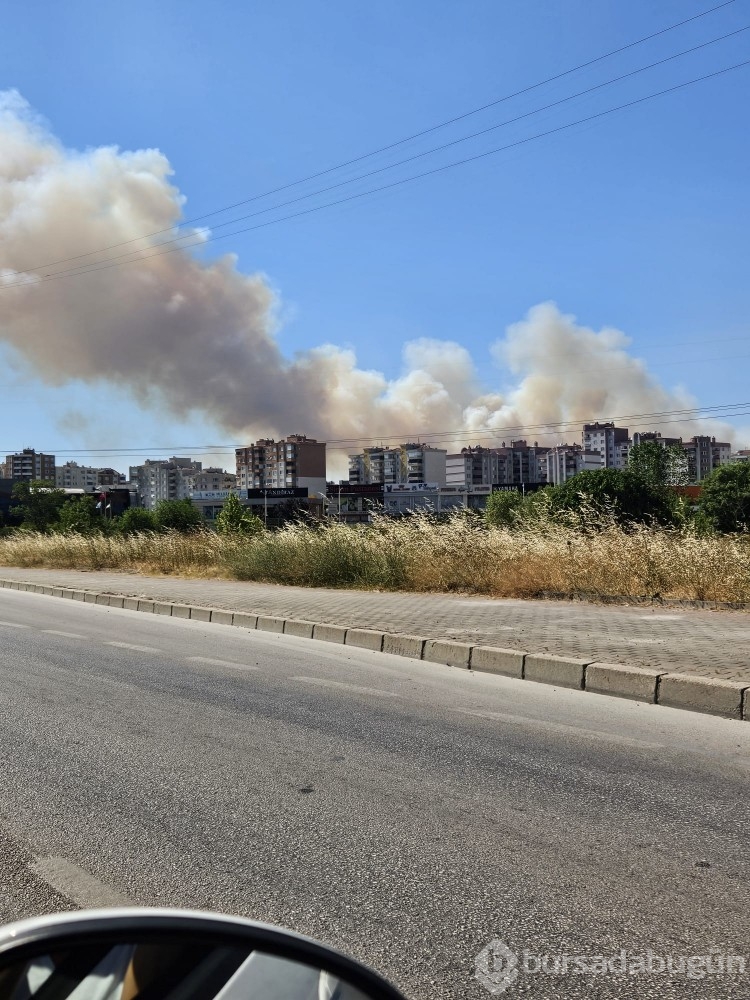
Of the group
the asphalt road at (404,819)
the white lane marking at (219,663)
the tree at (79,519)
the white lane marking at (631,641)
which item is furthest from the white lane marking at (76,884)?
the tree at (79,519)

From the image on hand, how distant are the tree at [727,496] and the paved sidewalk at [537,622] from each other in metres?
48.1

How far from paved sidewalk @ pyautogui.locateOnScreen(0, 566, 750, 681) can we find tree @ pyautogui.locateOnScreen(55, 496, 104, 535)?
2074 cm

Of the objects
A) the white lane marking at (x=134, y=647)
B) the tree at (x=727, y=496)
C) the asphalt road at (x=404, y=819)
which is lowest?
the white lane marking at (x=134, y=647)

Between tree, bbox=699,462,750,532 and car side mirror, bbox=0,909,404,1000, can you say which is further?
tree, bbox=699,462,750,532

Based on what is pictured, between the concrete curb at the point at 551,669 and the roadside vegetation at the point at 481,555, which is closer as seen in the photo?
the concrete curb at the point at 551,669

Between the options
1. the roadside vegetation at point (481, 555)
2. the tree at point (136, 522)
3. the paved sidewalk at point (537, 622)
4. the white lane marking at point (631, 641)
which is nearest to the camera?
the paved sidewalk at point (537, 622)

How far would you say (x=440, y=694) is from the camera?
7.43 meters

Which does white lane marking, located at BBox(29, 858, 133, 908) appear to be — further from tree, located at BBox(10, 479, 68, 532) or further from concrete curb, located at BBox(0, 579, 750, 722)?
tree, located at BBox(10, 479, 68, 532)

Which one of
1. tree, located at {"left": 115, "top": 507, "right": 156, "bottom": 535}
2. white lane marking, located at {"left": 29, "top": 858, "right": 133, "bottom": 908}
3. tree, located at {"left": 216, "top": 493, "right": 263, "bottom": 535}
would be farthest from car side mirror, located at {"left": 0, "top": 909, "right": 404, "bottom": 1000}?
tree, located at {"left": 115, "top": 507, "right": 156, "bottom": 535}

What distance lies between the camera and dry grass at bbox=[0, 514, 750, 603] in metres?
13.9

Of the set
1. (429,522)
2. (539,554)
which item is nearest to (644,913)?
(539,554)

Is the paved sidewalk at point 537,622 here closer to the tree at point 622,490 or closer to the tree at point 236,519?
the tree at point 236,519

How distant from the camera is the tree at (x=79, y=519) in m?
37.4

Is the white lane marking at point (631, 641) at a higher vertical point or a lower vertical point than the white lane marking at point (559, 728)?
higher
